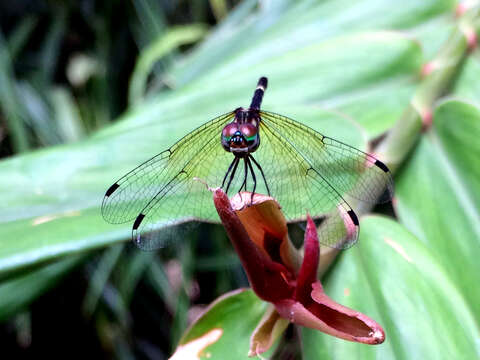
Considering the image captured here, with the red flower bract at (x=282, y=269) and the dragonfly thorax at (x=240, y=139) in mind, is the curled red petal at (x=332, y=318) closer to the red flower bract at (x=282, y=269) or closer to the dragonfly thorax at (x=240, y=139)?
the red flower bract at (x=282, y=269)

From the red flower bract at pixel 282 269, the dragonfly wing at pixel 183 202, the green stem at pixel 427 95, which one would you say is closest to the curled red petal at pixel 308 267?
the red flower bract at pixel 282 269

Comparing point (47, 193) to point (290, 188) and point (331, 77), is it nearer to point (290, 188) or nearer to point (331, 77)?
point (290, 188)

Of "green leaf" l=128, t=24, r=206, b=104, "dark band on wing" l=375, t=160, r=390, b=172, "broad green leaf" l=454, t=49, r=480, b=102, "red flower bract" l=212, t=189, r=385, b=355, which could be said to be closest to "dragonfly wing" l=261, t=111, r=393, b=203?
"dark band on wing" l=375, t=160, r=390, b=172

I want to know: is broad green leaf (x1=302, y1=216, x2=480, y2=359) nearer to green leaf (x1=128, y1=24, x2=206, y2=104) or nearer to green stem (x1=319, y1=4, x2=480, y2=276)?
green stem (x1=319, y1=4, x2=480, y2=276)

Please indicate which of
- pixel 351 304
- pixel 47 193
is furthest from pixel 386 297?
pixel 47 193

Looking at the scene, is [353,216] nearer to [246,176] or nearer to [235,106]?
[246,176]
